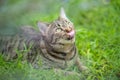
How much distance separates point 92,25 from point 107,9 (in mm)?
464

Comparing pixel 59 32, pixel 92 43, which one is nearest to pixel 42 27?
pixel 59 32

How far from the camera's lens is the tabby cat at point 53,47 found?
5.54 m

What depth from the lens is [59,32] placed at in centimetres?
557

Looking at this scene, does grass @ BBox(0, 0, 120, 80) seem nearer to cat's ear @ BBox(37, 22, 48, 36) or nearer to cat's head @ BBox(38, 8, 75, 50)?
cat's head @ BBox(38, 8, 75, 50)

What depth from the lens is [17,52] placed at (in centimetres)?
573

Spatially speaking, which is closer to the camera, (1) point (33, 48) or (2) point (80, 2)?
(1) point (33, 48)

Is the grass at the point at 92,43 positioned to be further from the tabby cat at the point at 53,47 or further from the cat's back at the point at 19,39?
the cat's back at the point at 19,39

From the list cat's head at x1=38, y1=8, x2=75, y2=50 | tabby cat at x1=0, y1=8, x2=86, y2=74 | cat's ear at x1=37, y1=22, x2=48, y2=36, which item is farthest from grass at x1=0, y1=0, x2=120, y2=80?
cat's ear at x1=37, y1=22, x2=48, y2=36

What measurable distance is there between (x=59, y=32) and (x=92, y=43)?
111cm

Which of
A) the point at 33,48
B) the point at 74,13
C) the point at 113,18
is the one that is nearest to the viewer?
the point at 33,48

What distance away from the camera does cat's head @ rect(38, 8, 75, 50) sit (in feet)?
18.0

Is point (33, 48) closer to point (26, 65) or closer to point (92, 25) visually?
point (26, 65)

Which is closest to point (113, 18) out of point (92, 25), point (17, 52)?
point (92, 25)

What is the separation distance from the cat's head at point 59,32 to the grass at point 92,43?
1.32 ft
